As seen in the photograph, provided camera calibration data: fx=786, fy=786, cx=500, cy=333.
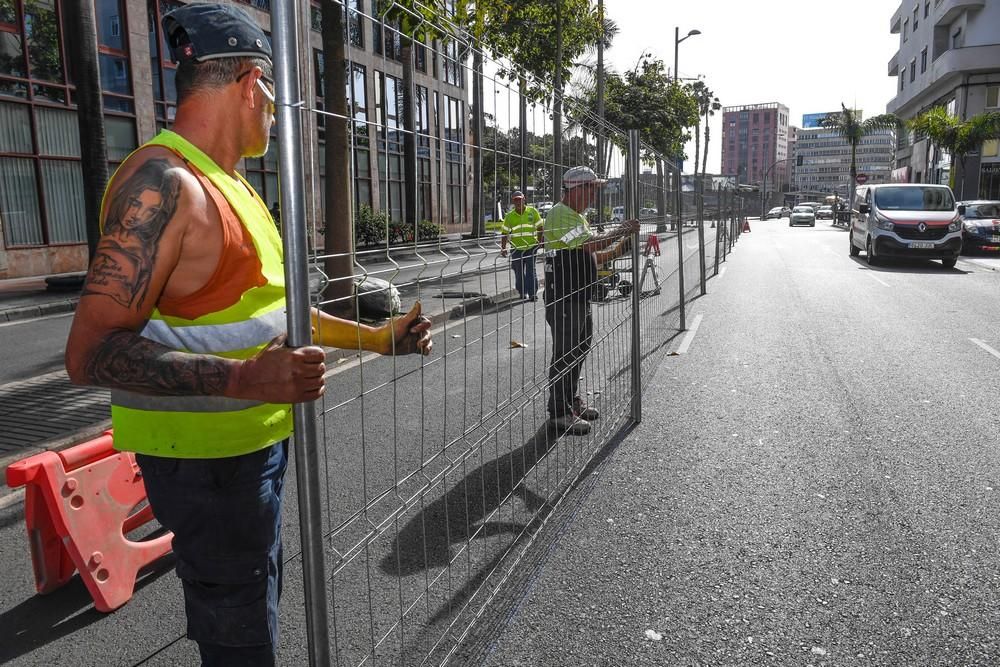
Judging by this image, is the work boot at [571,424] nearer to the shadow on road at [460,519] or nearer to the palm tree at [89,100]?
the shadow on road at [460,519]

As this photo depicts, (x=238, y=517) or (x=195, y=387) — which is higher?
(x=195, y=387)

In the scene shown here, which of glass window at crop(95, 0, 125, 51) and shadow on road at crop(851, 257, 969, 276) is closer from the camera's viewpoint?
shadow on road at crop(851, 257, 969, 276)

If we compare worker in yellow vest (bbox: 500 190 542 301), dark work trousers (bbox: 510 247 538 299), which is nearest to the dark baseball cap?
worker in yellow vest (bbox: 500 190 542 301)

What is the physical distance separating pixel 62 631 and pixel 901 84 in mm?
72312

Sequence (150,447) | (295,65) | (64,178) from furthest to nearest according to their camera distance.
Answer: (64,178) → (150,447) → (295,65)

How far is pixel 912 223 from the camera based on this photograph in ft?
58.3

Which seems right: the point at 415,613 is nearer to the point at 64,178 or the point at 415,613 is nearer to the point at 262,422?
the point at 262,422

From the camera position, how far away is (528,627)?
2.96 metres

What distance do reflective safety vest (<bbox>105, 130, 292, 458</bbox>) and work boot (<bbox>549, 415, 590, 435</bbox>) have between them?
3.45 m

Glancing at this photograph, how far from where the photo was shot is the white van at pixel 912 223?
695 inches

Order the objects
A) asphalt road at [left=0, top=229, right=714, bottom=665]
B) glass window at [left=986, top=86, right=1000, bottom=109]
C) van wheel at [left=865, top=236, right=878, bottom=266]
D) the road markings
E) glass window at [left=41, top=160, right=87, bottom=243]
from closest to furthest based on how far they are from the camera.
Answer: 1. asphalt road at [left=0, top=229, right=714, bottom=665]
2. the road markings
3. glass window at [left=41, top=160, right=87, bottom=243]
4. van wheel at [left=865, top=236, right=878, bottom=266]
5. glass window at [left=986, top=86, right=1000, bottom=109]

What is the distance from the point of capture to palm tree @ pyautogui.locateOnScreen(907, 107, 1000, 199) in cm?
3803

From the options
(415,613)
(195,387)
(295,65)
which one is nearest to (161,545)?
(415,613)

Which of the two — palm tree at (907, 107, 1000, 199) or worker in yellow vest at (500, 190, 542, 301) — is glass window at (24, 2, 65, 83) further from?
palm tree at (907, 107, 1000, 199)
